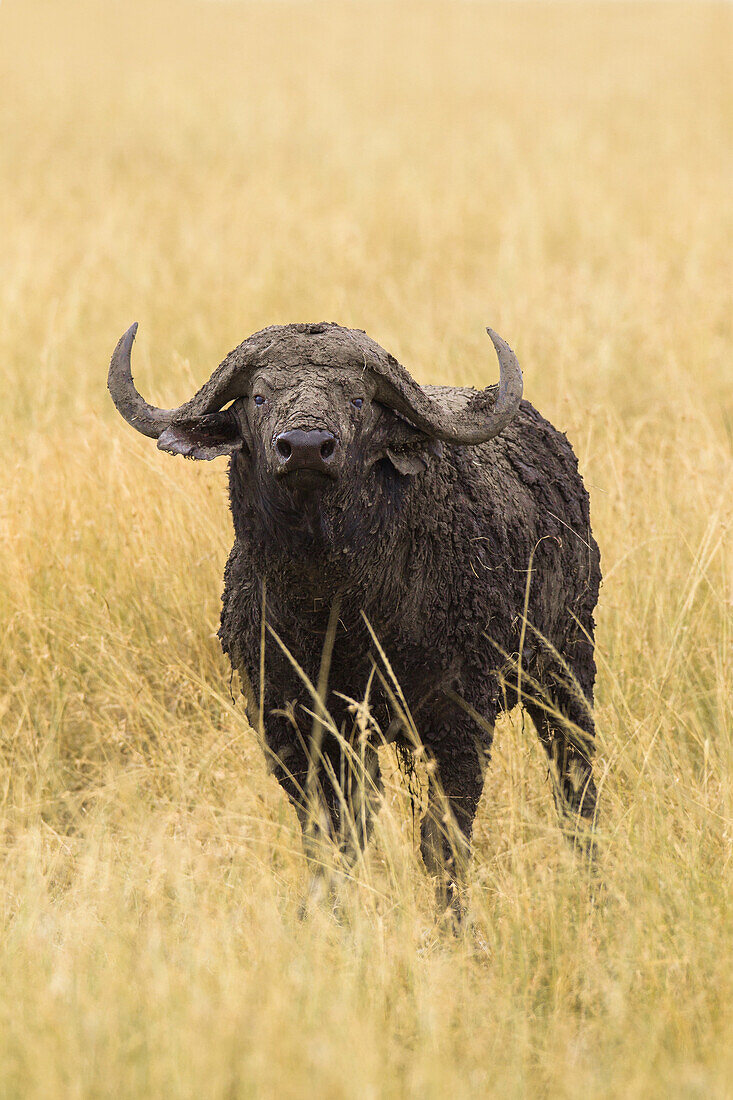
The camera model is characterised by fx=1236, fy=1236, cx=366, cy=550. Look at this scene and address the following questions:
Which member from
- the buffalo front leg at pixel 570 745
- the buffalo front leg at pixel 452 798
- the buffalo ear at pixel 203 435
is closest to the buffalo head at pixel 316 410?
the buffalo ear at pixel 203 435

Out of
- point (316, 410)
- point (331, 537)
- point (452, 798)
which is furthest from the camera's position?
point (452, 798)

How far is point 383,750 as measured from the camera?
14.0 ft

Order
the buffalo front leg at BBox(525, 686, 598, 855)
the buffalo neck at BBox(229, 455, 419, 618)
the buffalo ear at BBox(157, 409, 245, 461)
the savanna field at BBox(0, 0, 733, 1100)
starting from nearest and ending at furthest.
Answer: the savanna field at BBox(0, 0, 733, 1100) < the buffalo neck at BBox(229, 455, 419, 618) < the buffalo ear at BBox(157, 409, 245, 461) < the buffalo front leg at BBox(525, 686, 598, 855)

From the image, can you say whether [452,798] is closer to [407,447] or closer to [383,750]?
[383,750]

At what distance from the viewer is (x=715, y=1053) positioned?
102 inches

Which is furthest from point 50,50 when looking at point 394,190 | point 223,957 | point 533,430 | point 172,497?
point 223,957

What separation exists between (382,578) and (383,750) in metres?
1.06

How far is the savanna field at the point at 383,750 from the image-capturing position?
8.71 feet

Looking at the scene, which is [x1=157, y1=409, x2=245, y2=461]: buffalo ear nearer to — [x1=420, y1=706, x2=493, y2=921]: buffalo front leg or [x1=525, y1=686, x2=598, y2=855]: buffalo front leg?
[x1=420, y1=706, x2=493, y2=921]: buffalo front leg

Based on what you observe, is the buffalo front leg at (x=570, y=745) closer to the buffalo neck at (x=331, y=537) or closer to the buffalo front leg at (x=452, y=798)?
the buffalo front leg at (x=452, y=798)

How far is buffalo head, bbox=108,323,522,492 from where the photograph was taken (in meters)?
3.01

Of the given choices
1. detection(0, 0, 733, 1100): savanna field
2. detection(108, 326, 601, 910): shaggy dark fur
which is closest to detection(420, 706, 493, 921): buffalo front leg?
detection(108, 326, 601, 910): shaggy dark fur

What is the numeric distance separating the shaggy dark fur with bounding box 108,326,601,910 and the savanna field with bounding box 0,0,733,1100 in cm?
26

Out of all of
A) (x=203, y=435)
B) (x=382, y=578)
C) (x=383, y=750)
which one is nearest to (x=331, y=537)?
(x=382, y=578)
